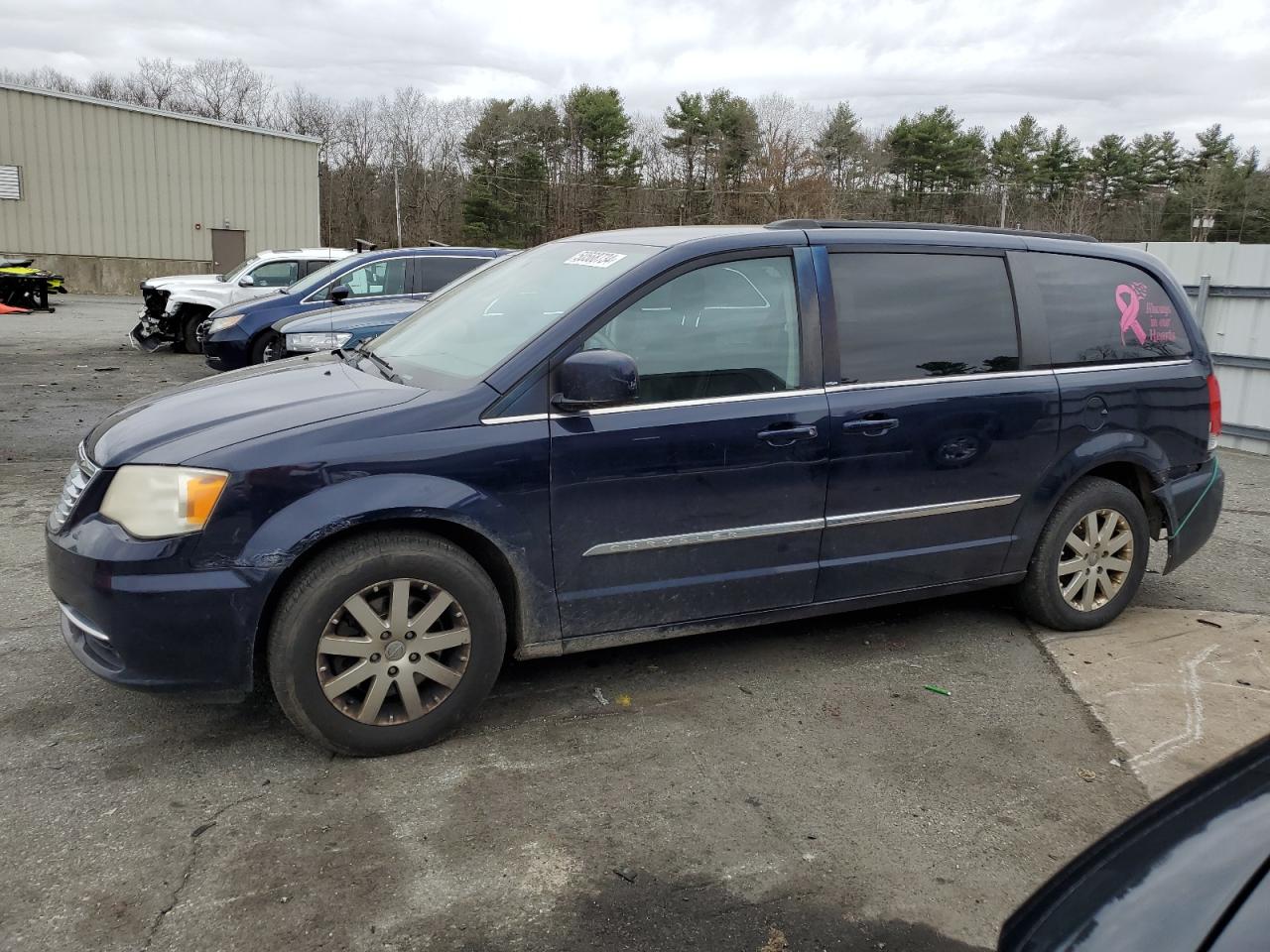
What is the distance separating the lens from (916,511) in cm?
417

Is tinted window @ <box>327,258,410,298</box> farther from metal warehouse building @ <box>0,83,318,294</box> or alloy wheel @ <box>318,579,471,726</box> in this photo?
metal warehouse building @ <box>0,83,318,294</box>

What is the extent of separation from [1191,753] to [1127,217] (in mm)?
63988

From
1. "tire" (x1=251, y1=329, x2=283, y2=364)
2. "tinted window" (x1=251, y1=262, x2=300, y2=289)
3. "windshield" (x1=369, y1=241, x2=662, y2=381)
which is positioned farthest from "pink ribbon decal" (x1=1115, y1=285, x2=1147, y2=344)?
"tinted window" (x1=251, y1=262, x2=300, y2=289)

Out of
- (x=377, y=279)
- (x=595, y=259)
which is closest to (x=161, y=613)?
(x=595, y=259)

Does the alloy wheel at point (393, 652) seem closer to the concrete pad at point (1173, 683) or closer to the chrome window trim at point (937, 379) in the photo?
the chrome window trim at point (937, 379)

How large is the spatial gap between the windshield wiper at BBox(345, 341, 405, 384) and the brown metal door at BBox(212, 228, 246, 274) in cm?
3554

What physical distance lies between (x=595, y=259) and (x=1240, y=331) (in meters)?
8.43

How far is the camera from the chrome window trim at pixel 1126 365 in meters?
4.52

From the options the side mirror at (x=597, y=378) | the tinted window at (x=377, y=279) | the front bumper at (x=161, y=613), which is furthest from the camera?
the tinted window at (x=377, y=279)

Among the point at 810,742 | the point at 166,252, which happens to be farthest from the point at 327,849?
the point at 166,252

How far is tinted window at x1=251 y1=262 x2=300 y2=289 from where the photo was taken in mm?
16031

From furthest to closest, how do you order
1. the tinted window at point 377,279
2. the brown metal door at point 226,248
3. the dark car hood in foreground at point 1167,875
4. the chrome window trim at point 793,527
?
the brown metal door at point 226,248 < the tinted window at point 377,279 < the chrome window trim at point 793,527 < the dark car hood in foreground at point 1167,875

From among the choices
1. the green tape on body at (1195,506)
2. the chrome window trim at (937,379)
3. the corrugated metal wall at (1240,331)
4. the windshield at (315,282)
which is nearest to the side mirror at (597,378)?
the chrome window trim at (937,379)

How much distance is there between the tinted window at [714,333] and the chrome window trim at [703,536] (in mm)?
510
